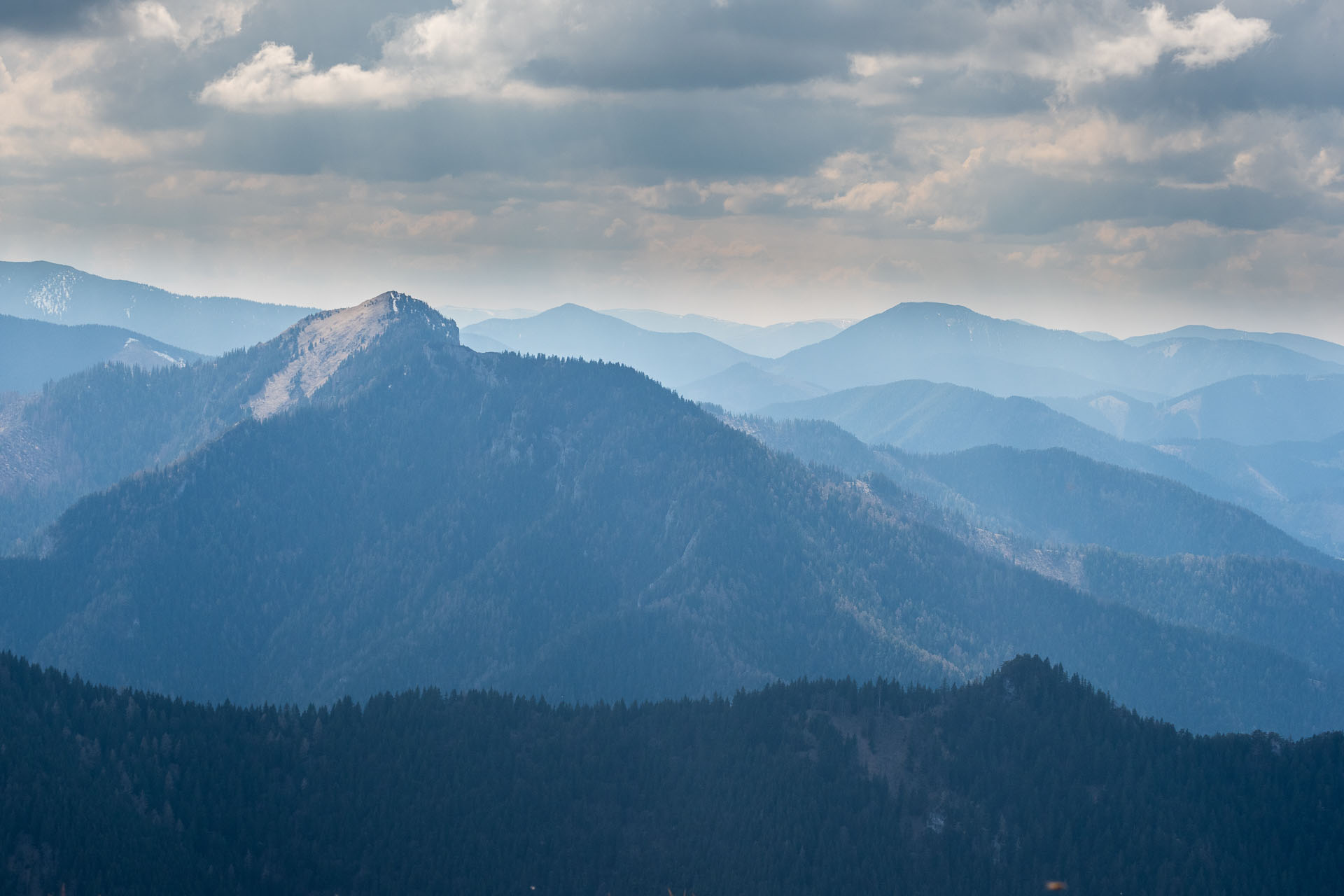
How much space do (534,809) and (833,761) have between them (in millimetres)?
44585

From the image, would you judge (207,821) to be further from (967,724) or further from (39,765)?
(967,724)

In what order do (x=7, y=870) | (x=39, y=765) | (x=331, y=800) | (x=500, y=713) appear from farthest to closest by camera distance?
1. (x=500, y=713)
2. (x=331, y=800)
3. (x=39, y=765)
4. (x=7, y=870)

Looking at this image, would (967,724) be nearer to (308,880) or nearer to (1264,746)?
(1264,746)

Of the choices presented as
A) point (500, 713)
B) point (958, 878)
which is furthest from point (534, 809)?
point (958, 878)

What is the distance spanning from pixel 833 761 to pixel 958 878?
86.1 ft

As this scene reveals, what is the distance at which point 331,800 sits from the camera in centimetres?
17062

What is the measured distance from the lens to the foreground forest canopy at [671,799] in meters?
158

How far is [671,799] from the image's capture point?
179625 millimetres

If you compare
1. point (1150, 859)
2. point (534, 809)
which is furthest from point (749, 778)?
point (1150, 859)

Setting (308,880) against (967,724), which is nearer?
A: (308,880)

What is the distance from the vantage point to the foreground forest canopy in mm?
158375

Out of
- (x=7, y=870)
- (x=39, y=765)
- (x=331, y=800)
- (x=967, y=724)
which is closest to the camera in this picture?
(x=7, y=870)

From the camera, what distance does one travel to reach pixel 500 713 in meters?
198

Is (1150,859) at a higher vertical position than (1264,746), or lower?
lower
